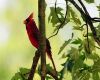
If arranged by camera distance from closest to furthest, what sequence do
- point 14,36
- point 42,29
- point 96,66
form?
1. point 42,29
2. point 96,66
3. point 14,36

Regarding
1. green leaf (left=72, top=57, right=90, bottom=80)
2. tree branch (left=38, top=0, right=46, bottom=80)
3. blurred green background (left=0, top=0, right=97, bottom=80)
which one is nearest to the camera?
tree branch (left=38, top=0, right=46, bottom=80)

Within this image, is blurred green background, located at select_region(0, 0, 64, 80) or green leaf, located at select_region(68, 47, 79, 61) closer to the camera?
green leaf, located at select_region(68, 47, 79, 61)

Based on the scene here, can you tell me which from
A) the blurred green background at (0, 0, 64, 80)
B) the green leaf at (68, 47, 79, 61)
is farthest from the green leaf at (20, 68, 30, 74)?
A: the blurred green background at (0, 0, 64, 80)

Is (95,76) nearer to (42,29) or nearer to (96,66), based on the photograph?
(96,66)

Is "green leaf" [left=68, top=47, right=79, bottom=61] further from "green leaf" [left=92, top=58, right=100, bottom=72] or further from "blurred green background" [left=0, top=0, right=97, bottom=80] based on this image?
"blurred green background" [left=0, top=0, right=97, bottom=80]

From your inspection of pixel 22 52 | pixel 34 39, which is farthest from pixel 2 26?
pixel 34 39

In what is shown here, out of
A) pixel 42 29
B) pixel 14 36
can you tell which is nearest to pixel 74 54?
pixel 42 29

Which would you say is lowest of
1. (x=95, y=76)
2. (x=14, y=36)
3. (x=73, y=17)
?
(x=14, y=36)

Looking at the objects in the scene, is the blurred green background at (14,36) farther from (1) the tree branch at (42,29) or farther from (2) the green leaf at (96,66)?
(1) the tree branch at (42,29)

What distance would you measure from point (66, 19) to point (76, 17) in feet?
0.12

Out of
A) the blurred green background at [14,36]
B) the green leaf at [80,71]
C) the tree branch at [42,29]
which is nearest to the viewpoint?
the tree branch at [42,29]

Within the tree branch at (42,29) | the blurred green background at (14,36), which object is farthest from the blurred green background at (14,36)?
the tree branch at (42,29)

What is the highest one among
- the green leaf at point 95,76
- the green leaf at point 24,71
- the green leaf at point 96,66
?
the green leaf at point 96,66

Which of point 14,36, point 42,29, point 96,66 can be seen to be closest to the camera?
point 42,29
